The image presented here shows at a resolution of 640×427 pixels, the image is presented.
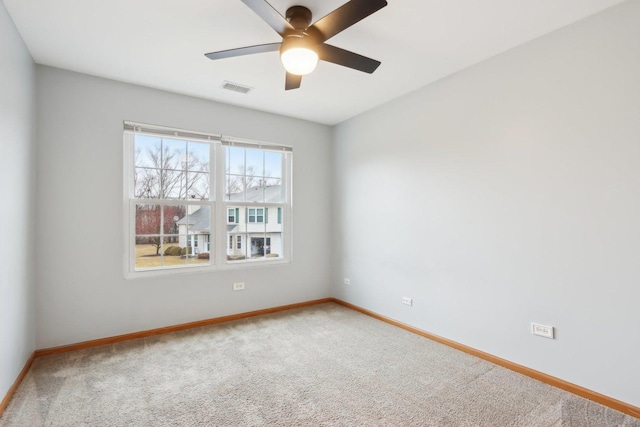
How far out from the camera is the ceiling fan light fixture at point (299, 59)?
2037 millimetres

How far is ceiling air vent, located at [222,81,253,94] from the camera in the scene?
325 cm

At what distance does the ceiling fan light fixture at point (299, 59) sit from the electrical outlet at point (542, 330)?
2.62 meters

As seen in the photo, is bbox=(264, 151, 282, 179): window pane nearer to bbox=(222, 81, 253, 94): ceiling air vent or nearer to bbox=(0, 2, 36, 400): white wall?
bbox=(222, 81, 253, 94): ceiling air vent

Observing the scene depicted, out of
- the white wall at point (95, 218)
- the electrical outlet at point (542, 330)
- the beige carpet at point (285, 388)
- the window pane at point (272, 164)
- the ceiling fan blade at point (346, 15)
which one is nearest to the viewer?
the ceiling fan blade at point (346, 15)

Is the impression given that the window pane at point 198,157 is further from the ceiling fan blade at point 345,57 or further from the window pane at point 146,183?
the ceiling fan blade at point 345,57

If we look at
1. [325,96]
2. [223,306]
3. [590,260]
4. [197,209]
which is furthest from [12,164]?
[590,260]

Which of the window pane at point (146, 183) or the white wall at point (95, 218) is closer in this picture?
the white wall at point (95, 218)

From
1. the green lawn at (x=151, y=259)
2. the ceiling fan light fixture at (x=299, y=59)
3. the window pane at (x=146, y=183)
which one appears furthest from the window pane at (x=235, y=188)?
the ceiling fan light fixture at (x=299, y=59)

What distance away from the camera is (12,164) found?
221 centimetres

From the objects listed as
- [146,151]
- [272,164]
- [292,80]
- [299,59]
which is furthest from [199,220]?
[299,59]

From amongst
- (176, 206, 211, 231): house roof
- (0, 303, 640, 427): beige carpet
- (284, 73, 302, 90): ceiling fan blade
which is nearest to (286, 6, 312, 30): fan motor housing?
(284, 73, 302, 90): ceiling fan blade

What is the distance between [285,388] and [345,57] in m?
2.48

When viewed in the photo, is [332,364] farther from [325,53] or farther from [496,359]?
[325,53]

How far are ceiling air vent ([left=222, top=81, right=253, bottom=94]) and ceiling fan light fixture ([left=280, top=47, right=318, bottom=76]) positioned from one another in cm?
135
